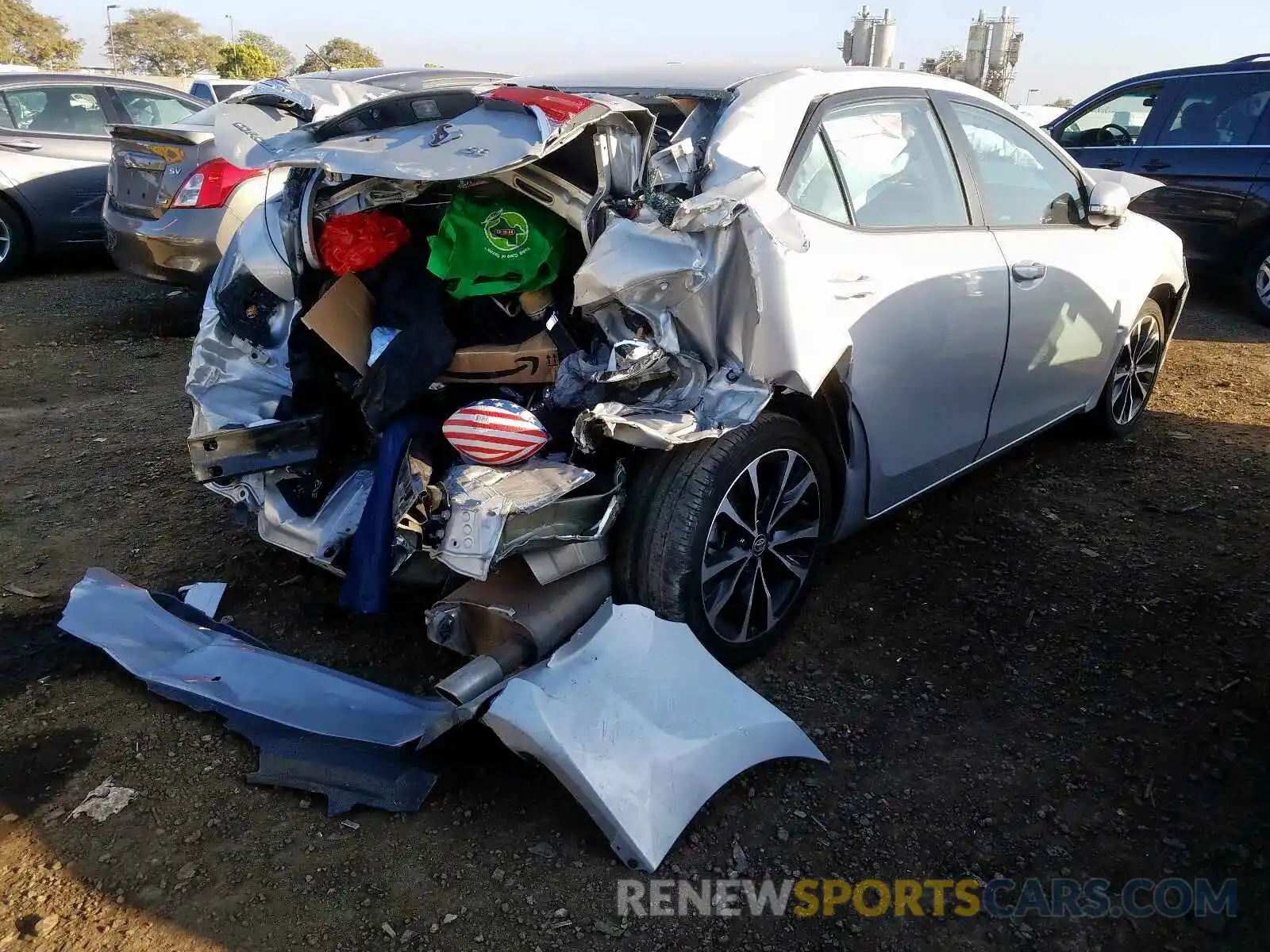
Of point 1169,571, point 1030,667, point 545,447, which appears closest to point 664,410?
point 545,447

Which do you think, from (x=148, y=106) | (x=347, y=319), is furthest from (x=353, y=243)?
(x=148, y=106)

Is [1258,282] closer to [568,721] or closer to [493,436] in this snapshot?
[493,436]

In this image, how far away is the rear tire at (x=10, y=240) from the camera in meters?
8.14

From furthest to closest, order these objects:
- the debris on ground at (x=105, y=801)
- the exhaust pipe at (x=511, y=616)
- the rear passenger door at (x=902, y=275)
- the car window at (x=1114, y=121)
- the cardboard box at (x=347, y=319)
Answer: the car window at (x=1114, y=121) < the cardboard box at (x=347, y=319) < the rear passenger door at (x=902, y=275) < the exhaust pipe at (x=511, y=616) < the debris on ground at (x=105, y=801)

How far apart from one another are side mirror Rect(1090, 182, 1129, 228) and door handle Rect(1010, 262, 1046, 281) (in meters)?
0.49

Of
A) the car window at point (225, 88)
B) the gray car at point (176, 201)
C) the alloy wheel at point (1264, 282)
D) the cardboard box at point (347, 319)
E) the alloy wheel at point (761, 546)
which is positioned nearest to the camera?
the alloy wheel at point (761, 546)

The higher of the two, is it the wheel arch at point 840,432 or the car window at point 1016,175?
the car window at point 1016,175

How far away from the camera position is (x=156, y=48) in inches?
1946

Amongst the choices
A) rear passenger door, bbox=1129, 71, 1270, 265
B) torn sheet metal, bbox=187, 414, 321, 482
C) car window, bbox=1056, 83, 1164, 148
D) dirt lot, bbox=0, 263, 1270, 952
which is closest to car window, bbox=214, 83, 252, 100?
car window, bbox=1056, 83, 1164, 148

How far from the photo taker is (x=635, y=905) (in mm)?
2096

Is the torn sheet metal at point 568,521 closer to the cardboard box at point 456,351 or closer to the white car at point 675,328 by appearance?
the white car at point 675,328

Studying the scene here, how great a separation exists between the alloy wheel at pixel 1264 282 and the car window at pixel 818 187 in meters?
5.91

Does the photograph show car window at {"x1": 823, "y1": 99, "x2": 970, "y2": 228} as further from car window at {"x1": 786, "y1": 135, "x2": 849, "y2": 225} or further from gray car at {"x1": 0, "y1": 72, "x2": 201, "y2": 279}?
gray car at {"x1": 0, "y1": 72, "x2": 201, "y2": 279}

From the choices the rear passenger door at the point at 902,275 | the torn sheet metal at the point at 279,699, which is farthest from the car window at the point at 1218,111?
the torn sheet metal at the point at 279,699
